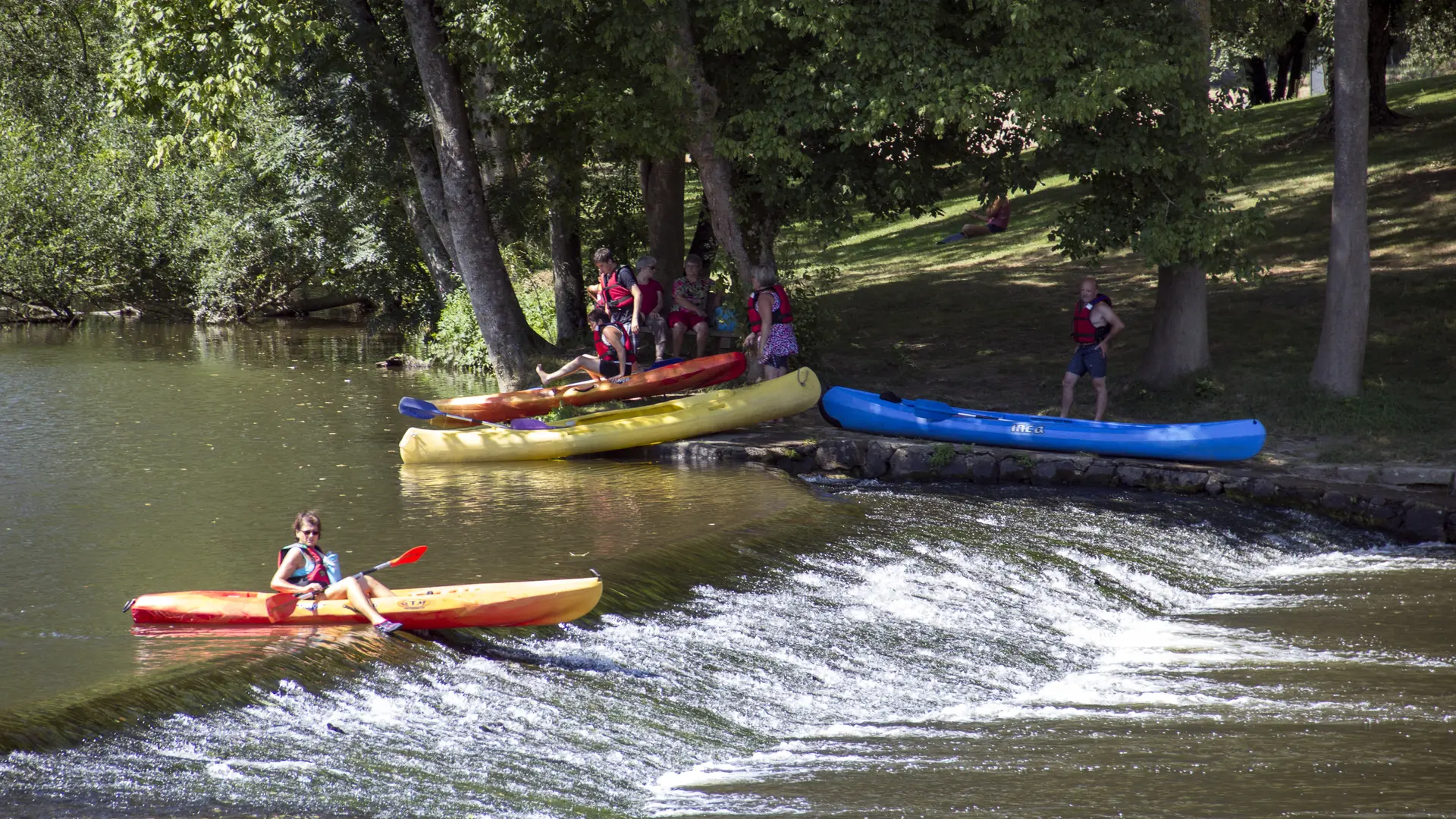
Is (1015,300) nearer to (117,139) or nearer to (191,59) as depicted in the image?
(191,59)

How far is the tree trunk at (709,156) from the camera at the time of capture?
45.2ft

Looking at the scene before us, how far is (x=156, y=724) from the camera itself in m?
6.06

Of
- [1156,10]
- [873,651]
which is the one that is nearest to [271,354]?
[1156,10]

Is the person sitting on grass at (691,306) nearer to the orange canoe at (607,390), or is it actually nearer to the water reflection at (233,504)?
the orange canoe at (607,390)

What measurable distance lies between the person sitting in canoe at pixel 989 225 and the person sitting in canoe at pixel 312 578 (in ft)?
57.3

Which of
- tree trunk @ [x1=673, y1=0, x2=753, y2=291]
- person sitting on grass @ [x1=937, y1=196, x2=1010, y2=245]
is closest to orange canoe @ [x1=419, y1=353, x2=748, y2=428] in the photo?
tree trunk @ [x1=673, y1=0, x2=753, y2=291]

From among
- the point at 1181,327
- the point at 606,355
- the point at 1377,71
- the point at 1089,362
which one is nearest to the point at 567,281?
the point at 606,355

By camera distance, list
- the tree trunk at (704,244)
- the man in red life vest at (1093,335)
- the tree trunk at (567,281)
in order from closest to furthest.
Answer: the man in red life vest at (1093,335)
the tree trunk at (704,244)
the tree trunk at (567,281)

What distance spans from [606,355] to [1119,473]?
5713mm

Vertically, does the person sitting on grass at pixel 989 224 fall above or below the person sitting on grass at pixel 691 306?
above

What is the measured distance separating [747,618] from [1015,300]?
39.5ft

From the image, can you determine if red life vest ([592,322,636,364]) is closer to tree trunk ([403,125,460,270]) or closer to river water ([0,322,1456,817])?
river water ([0,322,1456,817])

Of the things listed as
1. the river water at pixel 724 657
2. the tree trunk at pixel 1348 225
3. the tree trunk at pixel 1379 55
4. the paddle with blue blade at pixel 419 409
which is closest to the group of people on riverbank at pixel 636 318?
the paddle with blue blade at pixel 419 409

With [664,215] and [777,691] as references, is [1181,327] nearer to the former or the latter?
[664,215]
